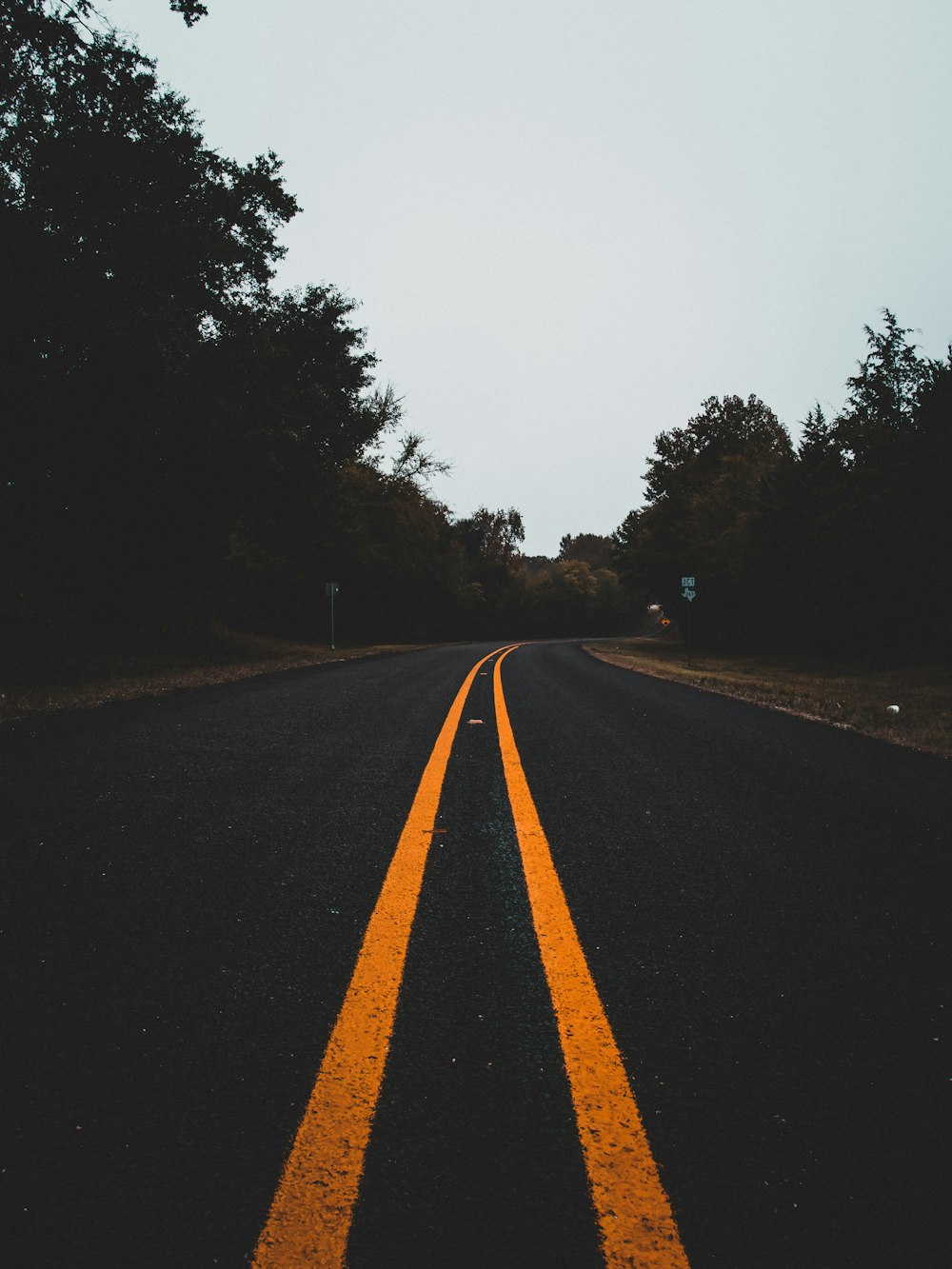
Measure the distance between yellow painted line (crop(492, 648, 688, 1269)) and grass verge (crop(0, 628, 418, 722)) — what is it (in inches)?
282

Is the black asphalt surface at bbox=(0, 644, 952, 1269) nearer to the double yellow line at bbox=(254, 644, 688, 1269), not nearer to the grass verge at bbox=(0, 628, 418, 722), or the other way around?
the double yellow line at bbox=(254, 644, 688, 1269)

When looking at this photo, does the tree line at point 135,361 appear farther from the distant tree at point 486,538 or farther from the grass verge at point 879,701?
the distant tree at point 486,538

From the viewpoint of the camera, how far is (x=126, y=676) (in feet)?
39.4

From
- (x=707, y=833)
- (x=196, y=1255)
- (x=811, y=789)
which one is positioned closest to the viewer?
(x=196, y=1255)

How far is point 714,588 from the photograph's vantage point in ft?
127

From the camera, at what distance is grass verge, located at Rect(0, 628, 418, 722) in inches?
312

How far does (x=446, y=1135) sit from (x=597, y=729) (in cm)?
524

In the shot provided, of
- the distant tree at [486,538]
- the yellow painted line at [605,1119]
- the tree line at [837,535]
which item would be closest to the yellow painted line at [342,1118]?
the yellow painted line at [605,1119]

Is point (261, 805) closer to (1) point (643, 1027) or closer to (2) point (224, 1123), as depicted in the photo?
(2) point (224, 1123)

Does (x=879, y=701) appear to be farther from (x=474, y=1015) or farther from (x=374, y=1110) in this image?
(x=374, y=1110)

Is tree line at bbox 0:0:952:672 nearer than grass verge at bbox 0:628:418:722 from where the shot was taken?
No

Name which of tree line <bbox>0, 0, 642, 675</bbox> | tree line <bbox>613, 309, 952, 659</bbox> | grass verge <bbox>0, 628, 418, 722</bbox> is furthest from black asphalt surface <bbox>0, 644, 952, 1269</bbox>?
tree line <bbox>613, 309, 952, 659</bbox>

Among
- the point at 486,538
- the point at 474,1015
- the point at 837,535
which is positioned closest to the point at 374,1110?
the point at 474,1015

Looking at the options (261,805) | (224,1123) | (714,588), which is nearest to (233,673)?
(261,805)
